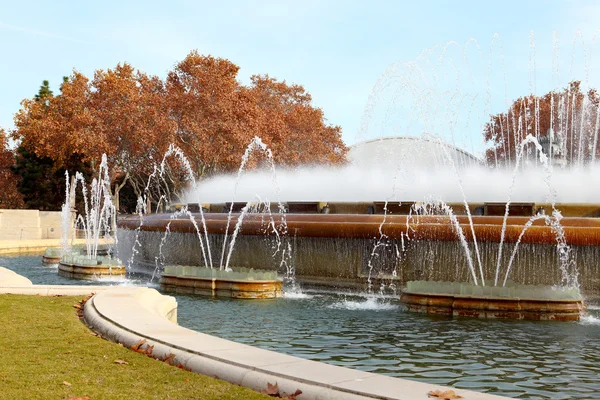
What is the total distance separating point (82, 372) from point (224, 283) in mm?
8730

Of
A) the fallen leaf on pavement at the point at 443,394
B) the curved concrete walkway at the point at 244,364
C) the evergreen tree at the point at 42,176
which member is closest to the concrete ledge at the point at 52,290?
the curved concrete walkway at the point at 244,364

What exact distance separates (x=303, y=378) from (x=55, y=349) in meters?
3.25

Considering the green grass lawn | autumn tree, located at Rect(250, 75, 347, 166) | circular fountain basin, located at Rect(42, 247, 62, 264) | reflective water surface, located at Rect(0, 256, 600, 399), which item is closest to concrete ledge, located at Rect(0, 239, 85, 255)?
circular fountain basin, located at Rect(42, 247, 62, 264)

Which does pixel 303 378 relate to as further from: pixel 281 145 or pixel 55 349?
pixel 281 145

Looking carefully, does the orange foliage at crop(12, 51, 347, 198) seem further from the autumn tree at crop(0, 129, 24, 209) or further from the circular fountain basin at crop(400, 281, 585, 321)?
the circular fountain basin at crop(400, 281, 585, 321)

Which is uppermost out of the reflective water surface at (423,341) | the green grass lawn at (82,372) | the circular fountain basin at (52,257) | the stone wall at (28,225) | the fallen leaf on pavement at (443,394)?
the stone wall at (28,225)

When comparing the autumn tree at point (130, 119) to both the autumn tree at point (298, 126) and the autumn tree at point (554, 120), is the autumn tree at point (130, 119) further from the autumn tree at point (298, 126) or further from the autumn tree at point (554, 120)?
the autumn tree at point (554, 120)

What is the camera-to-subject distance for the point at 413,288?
43.1 feet

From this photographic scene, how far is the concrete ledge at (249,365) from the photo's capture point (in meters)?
5.49

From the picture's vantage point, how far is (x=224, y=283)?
1518cm

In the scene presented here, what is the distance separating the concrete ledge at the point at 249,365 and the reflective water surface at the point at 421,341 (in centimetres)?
159

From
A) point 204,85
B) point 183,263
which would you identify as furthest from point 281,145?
point 183,263

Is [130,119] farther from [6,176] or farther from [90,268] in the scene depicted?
[6,176]

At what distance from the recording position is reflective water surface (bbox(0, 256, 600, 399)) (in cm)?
760
